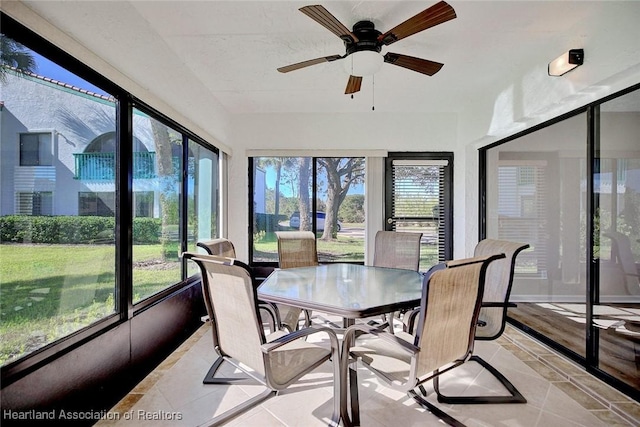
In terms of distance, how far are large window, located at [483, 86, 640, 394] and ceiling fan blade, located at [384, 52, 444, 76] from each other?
1273 mm

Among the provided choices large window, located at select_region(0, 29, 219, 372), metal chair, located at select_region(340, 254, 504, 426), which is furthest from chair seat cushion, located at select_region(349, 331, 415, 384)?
large window, located at select_region(0, 29, 219, 372)

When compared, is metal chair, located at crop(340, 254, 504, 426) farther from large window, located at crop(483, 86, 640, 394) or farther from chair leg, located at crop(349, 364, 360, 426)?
large window, located at crop(483, 86, 640, 394)

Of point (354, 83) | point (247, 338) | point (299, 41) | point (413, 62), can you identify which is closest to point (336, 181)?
point (354, 83)

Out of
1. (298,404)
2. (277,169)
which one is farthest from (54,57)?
(277,169)

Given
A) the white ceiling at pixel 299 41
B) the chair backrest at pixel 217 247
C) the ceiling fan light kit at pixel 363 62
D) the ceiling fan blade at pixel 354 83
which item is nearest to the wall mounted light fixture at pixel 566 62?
the white ceiling at pixel 299 41

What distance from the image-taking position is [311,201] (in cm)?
457

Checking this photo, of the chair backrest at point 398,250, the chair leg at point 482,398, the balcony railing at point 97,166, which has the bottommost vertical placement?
the chair leg at point 482,398

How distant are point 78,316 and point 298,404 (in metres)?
1.43

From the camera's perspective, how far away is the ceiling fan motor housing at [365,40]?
212 centimetres

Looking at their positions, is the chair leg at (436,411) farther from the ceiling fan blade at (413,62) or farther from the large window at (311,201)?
the large window at (311,201)

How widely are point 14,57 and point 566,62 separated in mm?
3347

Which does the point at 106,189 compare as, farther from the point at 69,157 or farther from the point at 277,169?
the point at 277,169

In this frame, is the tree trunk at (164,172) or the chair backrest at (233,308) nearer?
the chair backrest at (233,308)

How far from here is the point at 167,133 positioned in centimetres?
289
